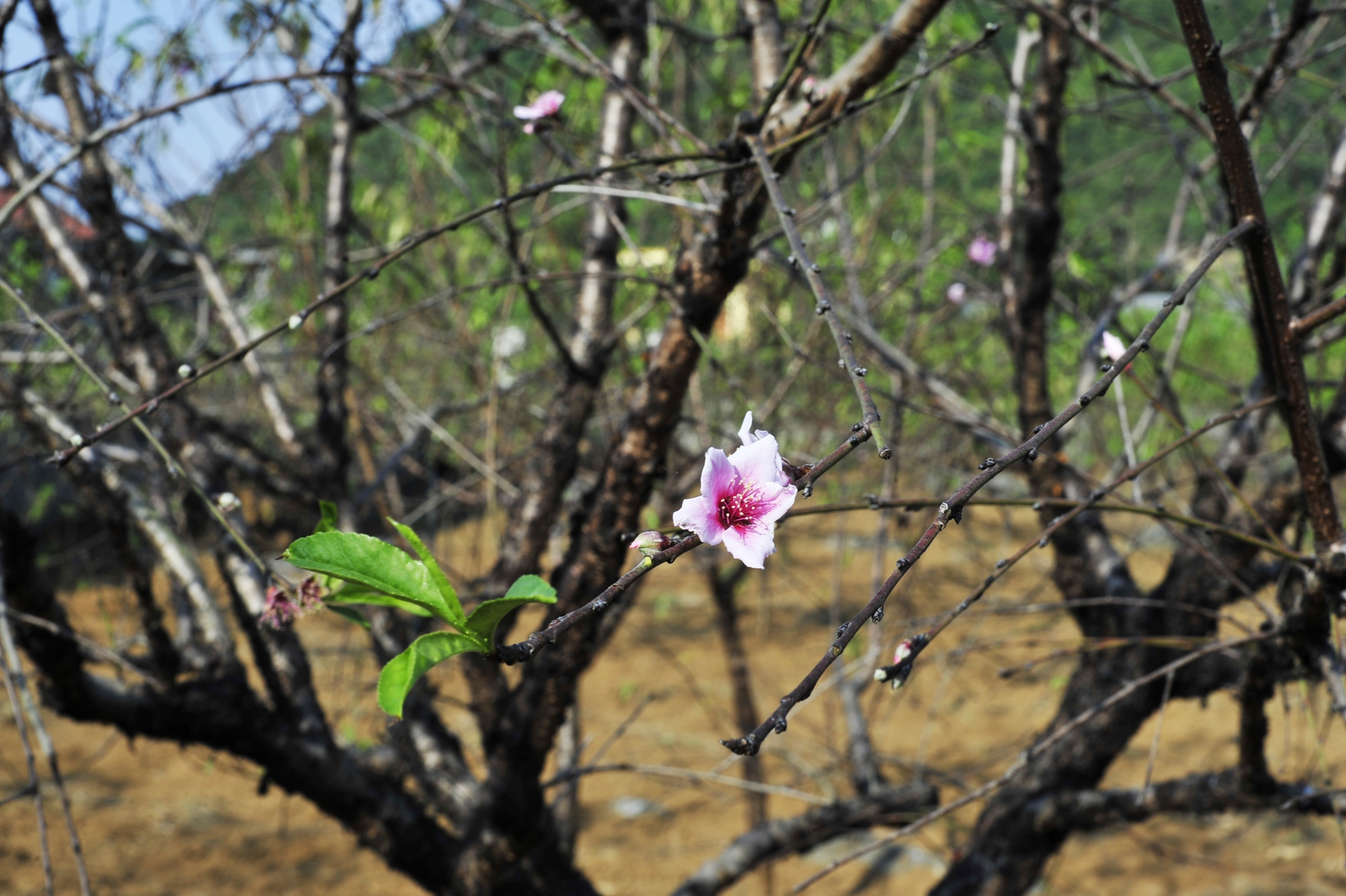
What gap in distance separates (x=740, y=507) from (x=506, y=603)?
0.20 metres

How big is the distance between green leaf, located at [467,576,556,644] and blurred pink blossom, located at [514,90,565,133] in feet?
3.02

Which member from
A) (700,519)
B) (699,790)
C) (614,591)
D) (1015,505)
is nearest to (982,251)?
(699,790)

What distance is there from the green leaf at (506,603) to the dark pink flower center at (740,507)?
5.7 inches

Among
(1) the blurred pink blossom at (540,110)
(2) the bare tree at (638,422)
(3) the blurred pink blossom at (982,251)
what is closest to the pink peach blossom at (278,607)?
(2) the bare tree at (638,422)

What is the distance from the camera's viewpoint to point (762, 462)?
68 cm

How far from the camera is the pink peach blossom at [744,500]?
66cm

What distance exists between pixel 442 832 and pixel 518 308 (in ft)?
10.9

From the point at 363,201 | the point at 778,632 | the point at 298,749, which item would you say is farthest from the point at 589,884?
the point at 778,632

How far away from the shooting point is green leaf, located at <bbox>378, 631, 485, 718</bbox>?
65cm

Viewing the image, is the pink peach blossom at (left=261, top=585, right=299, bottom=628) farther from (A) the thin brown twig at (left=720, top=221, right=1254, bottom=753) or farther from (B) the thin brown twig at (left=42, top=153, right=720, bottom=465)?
(A) the thin brown twig at (left=720, top=221, right=1254, bottom=753)

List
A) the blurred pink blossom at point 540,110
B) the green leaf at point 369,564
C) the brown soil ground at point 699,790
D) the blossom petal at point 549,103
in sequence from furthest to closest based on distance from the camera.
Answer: the brown soil ground at point 699,790, the blossom petal at point 549,103, the blurred pink blossom at point 540,110, the green leaf at point 369,564

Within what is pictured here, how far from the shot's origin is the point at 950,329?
177 inches

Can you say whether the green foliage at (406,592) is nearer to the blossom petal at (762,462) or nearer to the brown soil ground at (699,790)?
the blossom petal at (762,462)

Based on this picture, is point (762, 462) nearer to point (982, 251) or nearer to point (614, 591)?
point (614, 591)
